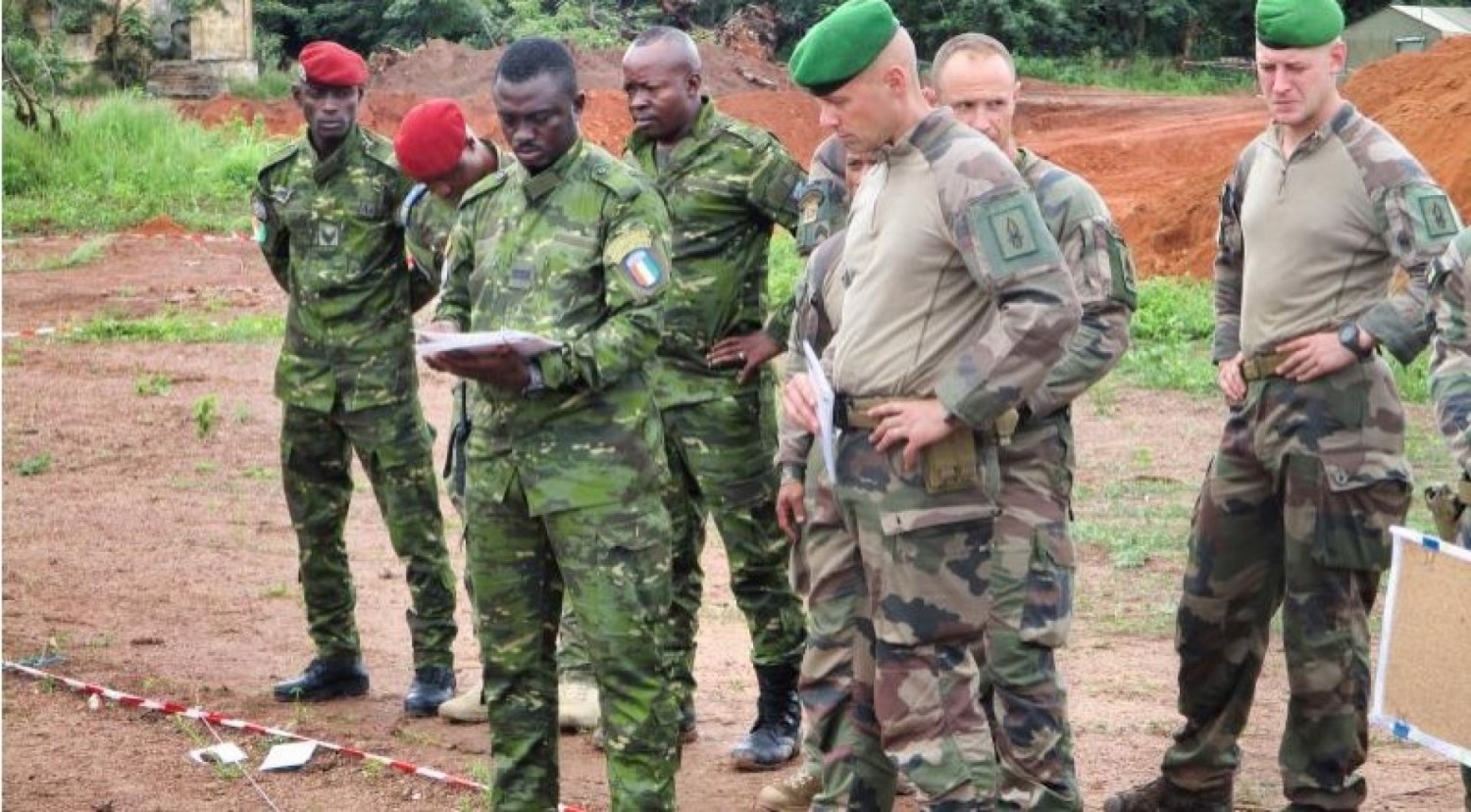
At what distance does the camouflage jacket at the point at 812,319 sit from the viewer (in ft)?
18.8

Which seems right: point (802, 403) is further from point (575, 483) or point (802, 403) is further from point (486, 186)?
point (486, 186)

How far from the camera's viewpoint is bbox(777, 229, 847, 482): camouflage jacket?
5.74m

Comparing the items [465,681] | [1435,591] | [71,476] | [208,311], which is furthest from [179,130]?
[1435,591]

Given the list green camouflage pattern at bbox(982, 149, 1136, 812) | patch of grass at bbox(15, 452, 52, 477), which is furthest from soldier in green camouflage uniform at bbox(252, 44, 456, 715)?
patch of grass at bbox(15, 452, 52, 477)

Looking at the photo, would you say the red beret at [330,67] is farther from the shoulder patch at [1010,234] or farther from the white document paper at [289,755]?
the shoulder patch at [1010,234]

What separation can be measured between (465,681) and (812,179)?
102 inches

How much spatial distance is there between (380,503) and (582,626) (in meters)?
2.30

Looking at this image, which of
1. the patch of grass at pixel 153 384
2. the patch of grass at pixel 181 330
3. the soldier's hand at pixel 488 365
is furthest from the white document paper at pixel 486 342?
the patch of grass at pixel 181 330

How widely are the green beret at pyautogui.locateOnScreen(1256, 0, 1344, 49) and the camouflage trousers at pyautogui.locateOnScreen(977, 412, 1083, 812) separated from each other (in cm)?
136

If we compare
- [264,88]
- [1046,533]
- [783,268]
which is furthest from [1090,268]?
[264,88]

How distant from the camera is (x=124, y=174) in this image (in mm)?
25438

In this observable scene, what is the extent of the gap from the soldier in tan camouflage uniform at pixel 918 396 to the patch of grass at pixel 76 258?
16526mm

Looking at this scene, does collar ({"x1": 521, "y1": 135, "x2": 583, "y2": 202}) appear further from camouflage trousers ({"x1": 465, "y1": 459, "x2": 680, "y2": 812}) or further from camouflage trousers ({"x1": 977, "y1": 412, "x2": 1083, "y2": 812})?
camouflage trousers ({"x1": 977, "y1": 412, "x2": 1083, "y2": 812})

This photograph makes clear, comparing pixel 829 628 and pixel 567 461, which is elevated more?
pixel 567 461
